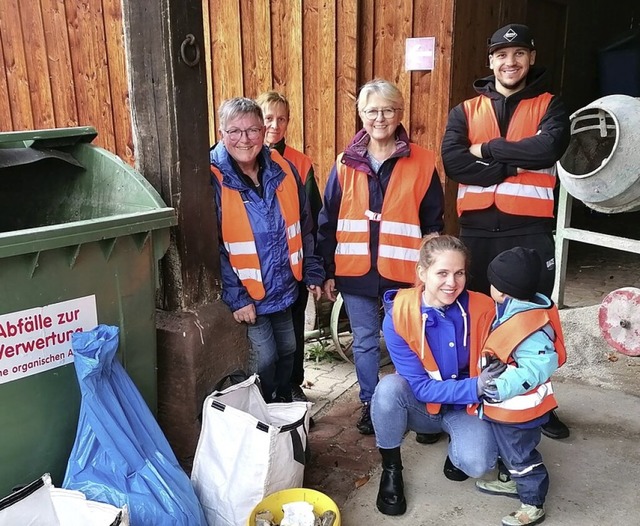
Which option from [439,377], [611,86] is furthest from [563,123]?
[611,86]

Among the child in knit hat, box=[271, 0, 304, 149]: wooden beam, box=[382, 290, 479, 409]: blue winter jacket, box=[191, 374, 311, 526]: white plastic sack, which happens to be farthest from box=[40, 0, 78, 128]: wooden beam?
the child in knit hat

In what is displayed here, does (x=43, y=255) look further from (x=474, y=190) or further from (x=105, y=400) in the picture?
(x=474, y=190)

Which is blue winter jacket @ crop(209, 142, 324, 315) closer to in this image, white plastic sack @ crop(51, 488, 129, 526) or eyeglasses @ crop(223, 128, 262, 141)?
eyeglasses @ crop(223, 128, 262, 141)

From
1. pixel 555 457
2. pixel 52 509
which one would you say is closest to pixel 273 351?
pixel 52 509

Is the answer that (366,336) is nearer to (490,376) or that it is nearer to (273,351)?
(273,351)

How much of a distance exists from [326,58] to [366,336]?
2482 mm

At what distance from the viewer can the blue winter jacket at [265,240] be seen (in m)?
2.71

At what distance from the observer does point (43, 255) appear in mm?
2041

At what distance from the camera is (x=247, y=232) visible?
8.91 ft

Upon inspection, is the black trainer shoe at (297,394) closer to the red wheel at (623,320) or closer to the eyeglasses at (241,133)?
the eyeglasses at (241,133)

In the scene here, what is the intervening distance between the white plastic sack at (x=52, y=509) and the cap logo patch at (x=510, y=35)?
2.48 meters

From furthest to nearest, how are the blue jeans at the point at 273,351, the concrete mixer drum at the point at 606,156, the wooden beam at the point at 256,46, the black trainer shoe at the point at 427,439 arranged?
the wooden beam at the point at 256,46 → the concrete mixer drum at the point at 606,156 → the black trainer shoe at the point at 427,439 → the blue jeans at the point at 273,351

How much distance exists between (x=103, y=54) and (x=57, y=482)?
4.63 metres

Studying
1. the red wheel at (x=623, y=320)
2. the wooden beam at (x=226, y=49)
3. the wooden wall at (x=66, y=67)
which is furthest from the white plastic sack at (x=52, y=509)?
the wooden wall at (x=66, y=67)
